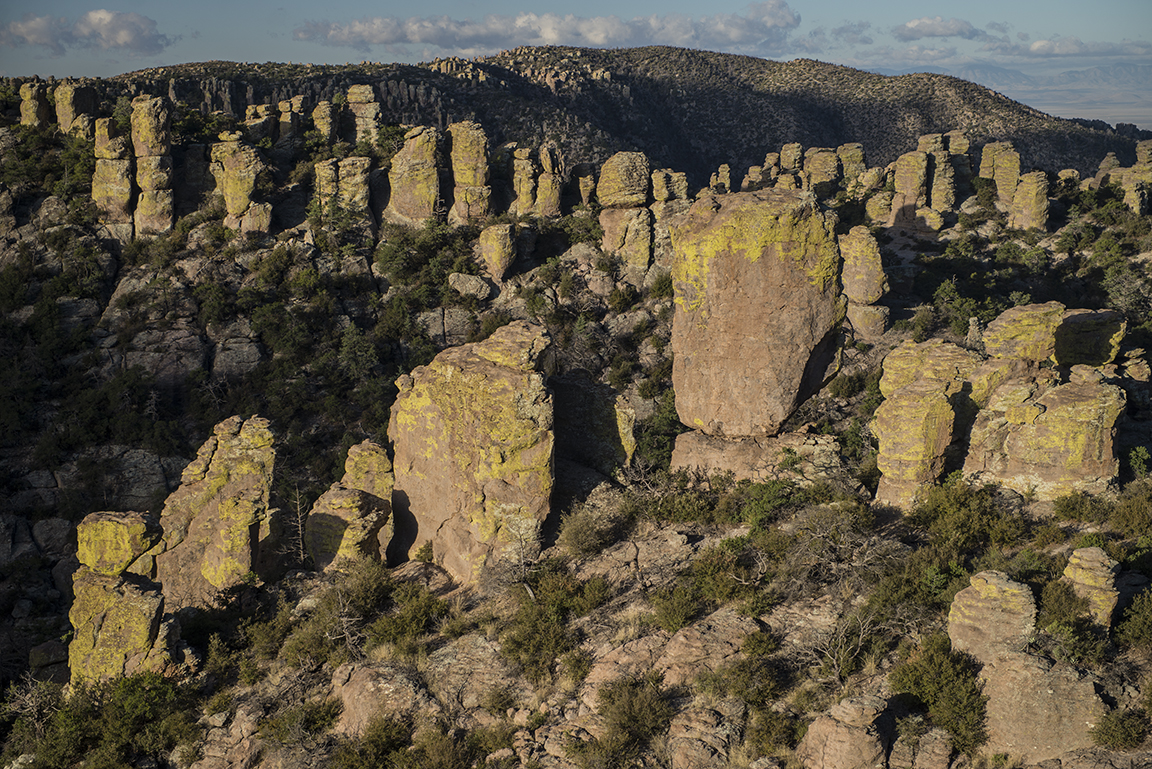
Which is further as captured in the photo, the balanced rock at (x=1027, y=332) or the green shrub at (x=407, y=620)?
the balanced rock at (x=1027, y=332)

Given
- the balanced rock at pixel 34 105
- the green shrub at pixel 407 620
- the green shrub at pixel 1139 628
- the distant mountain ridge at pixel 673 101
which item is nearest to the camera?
the green shrub at pixel 1139 628

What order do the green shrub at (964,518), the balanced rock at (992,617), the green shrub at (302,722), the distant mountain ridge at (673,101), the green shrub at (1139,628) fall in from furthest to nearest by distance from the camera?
1. the distant mountain ridge at (673,101)
2. the green shrub at (964,518)
3. the green shrub at (302,722)
4. the green shrub at (1139,628)
5. the balanced rock at (992,617)

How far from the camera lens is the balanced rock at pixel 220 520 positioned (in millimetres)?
16953

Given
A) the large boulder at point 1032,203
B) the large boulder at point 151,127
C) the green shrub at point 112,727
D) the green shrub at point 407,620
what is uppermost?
the large boulder at point 151,127

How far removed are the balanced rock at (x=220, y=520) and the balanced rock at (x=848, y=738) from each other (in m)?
11.8

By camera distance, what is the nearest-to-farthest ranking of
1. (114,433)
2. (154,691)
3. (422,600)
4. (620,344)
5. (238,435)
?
1. (154,691)
2. (422,600)
3. (238,435)
4. (114,433)
5. (620,344)

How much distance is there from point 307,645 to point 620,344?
1340 inches

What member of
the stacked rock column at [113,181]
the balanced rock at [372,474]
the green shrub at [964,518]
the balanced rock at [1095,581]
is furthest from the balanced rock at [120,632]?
the stacked rock column at [113,181]

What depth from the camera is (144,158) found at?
1908 inches

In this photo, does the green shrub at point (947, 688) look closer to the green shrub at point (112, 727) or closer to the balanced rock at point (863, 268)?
the green shrub at point (112, 727)

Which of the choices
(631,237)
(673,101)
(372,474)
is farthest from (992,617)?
(673,101)

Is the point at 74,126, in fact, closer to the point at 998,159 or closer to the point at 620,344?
the point at 620,344

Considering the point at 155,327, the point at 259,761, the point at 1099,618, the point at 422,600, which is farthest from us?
the point at 155,327

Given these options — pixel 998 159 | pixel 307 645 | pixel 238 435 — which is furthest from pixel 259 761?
pixel 998 159
